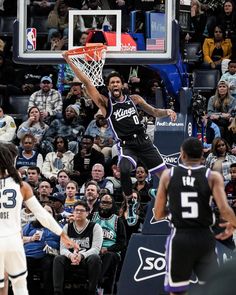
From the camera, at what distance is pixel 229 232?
28.6 feet

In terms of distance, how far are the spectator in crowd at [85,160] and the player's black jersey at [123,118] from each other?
14.4ft

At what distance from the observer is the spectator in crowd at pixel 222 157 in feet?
49.5

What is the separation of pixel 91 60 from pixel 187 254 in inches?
166

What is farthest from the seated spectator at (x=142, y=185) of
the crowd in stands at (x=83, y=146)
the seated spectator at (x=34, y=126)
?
the seated spectator at (x=34, y=126)

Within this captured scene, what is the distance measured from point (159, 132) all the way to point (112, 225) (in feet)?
6.02

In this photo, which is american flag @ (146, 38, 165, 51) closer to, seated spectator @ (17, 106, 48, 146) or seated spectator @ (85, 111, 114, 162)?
seated spectator @ (85, 111, 114, 162)

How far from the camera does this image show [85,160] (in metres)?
16.1

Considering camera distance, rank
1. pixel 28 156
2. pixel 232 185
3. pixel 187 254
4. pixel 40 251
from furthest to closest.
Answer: pixel 28 156 < pixel 232 185 < pixel 40 251 < pixel 187 254

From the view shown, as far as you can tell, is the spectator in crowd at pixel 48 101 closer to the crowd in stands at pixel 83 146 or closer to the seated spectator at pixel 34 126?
the crowd in stands at pixel 83 146

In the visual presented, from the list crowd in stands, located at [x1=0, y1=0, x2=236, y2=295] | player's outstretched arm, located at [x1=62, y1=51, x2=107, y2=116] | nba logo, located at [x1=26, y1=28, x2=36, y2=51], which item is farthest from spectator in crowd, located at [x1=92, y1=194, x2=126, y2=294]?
player's outstretched arm, located at [x1=62, y1=51, x2=107, y2=116]

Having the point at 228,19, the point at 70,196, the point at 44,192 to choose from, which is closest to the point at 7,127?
the point at 44,192

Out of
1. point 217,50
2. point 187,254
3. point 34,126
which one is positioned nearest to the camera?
point 187,254

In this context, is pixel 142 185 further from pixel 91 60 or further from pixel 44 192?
pixel 91 60

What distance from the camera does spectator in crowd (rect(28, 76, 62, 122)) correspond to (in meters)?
17.5
